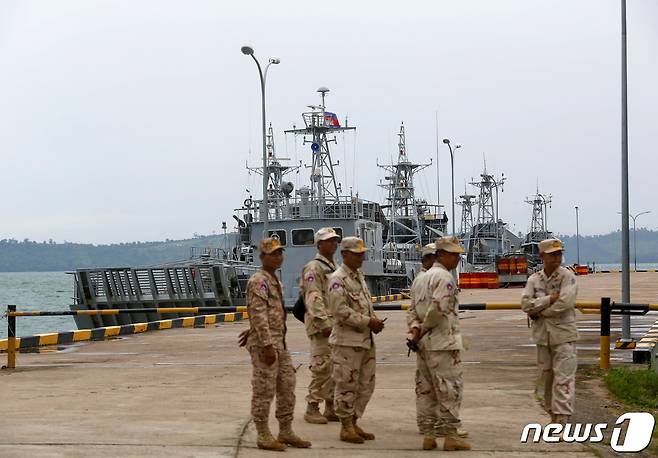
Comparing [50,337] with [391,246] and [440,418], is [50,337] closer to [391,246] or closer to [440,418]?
[440,418]

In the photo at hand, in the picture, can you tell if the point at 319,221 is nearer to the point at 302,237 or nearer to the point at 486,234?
the point at 302,237

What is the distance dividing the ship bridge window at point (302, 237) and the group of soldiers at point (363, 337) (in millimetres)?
34677

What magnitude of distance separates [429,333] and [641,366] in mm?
7003

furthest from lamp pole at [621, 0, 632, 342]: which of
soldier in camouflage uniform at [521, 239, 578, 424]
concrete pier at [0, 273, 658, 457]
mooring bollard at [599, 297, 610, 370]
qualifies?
soldier in camouflage uniform at [521, 239, 578, 424]

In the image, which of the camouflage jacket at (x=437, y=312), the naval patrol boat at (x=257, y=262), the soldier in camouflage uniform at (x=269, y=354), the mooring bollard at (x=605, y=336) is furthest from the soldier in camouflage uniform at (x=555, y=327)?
the naval patrol boat at (x=257, y=262)

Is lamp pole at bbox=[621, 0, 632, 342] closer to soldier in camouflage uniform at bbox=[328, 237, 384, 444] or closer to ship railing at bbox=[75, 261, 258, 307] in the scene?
soldier in camouflage uniform at bbox=[328, 237, 384, 444]

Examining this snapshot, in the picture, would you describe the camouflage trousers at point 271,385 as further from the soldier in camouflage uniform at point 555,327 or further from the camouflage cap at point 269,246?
the soldier in camouflage uniform at point 555,327

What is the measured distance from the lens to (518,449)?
27.9 ft

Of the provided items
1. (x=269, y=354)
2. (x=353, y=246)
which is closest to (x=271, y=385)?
(x=269, y=354)

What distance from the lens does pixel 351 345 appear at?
28.7ft

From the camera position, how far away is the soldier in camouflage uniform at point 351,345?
28.5ft

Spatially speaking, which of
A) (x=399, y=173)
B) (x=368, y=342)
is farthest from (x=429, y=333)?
(x=399, y=173)

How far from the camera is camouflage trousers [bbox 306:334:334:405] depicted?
9.69 meters

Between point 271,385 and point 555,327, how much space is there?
2.72m
